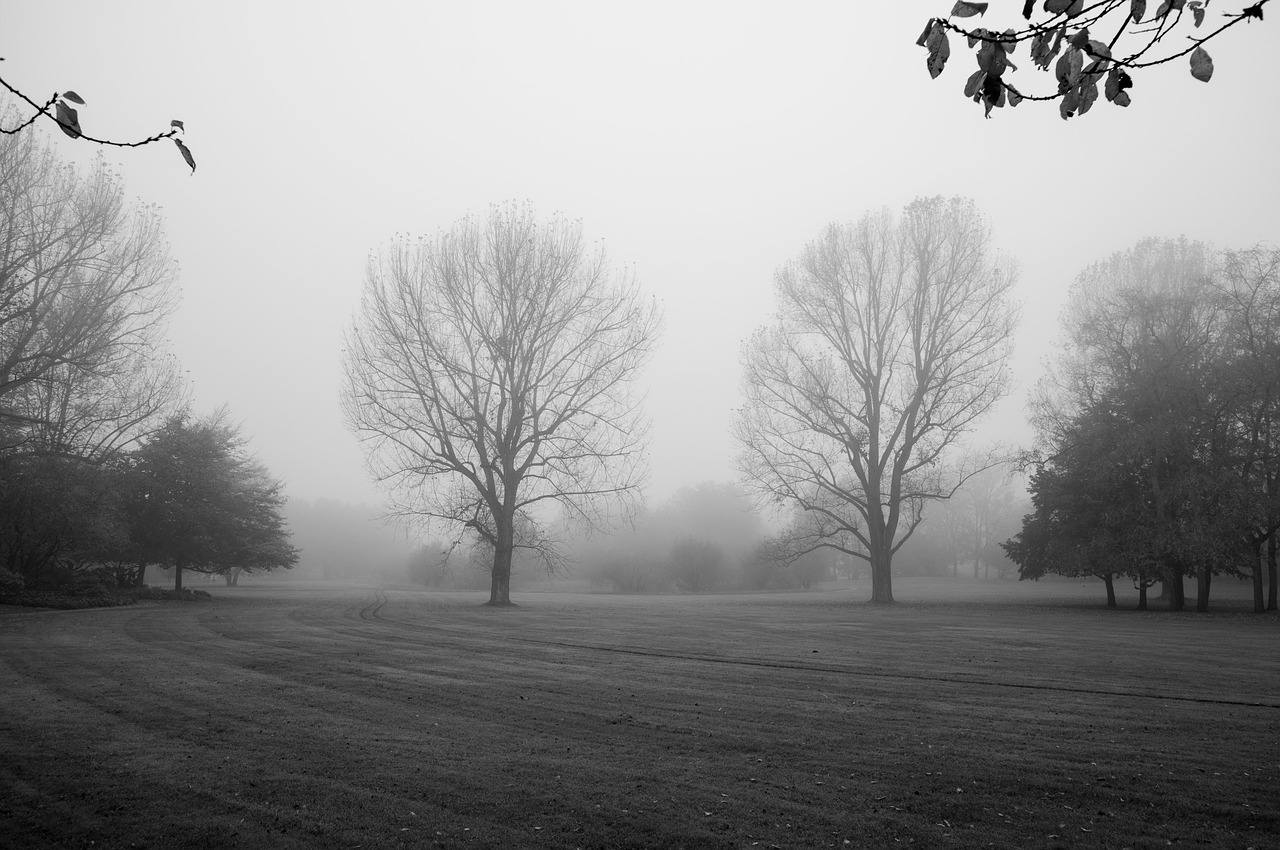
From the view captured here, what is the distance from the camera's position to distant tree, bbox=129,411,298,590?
1236 inches

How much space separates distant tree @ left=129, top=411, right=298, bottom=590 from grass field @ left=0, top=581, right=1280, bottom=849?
2111 cm

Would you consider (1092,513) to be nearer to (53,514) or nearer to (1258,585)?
(1258,585)

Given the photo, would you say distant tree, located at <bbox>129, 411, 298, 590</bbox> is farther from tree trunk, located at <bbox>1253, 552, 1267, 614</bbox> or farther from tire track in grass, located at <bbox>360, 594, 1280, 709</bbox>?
tree trunk, located at <bbox>1253, 552, 1267, 614</bbox>

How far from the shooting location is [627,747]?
→ 648cm

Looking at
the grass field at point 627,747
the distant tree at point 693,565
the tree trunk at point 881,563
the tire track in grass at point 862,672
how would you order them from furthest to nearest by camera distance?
the distant tree at point 693,565, the tree trunk at point 881,563, the tire track in grass at point 862,672, the grass field at point 627,747

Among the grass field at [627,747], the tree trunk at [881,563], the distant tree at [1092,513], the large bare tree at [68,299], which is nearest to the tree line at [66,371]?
the large bare tree at [68,299]

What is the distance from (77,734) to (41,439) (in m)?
21.6

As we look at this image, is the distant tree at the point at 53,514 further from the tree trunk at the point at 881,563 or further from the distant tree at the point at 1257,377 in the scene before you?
the distant tree at the point at 1257,377

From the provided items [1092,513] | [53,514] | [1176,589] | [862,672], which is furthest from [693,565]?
[862,672]

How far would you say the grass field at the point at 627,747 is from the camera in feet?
15.5

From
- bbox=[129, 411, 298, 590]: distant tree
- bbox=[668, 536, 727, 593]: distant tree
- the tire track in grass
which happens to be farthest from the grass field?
bbox=[668, 536, 727, 593]: distant tree

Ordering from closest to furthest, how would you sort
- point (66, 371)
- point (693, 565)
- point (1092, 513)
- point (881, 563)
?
point (66, 371) → point (1092, 513) → point (881, 563) → point (693, 565)

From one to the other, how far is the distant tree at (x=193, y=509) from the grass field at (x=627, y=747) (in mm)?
21111

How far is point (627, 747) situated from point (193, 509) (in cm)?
3206
